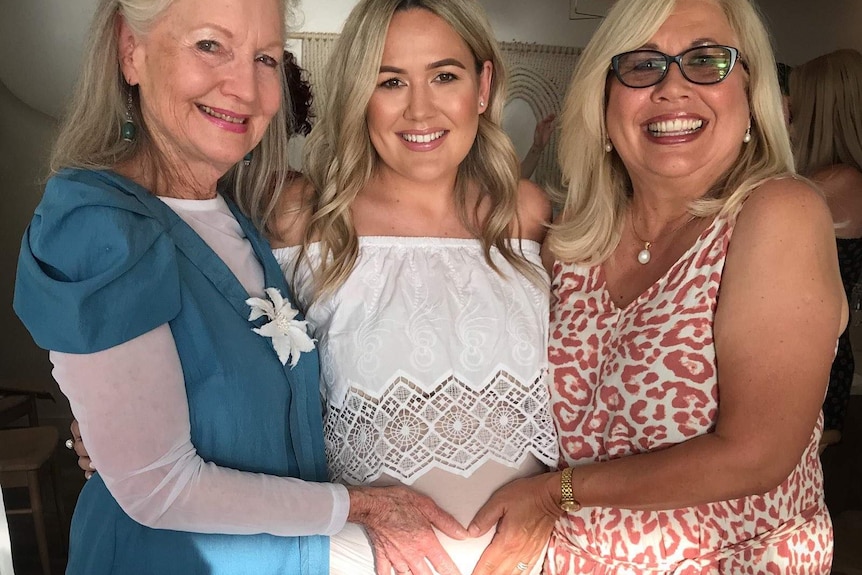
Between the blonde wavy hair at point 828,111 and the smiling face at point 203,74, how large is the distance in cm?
233

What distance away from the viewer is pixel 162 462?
1224 millimetres

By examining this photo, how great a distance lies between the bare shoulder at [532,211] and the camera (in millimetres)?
2004

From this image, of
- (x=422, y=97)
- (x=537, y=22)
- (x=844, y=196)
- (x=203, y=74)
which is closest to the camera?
(x=203, y=74)

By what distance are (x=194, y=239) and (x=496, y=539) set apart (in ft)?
2.90

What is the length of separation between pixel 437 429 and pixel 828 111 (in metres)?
2.23

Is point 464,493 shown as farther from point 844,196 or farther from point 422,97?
point 844,196

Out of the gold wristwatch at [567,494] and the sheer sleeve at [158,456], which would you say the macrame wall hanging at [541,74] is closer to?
the gold wristwatch at [567,494]

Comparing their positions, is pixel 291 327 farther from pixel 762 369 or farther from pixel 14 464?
pixel 14 464

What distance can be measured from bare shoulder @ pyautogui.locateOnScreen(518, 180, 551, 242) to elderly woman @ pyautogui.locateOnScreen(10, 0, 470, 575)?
0.72 meters

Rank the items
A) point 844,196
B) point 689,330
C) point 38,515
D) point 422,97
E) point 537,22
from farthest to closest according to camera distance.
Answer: point 537,22 < point 38,515 < point 844,196 < point 422,97 < point 689,330

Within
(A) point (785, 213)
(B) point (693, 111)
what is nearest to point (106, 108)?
(B) point (693, 111)

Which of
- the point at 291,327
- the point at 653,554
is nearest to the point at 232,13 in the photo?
the point at 291,327

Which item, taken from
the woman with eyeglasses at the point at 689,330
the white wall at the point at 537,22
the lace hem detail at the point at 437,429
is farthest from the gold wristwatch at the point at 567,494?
the white wall at the point at 537,22

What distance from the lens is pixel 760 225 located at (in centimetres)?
144
